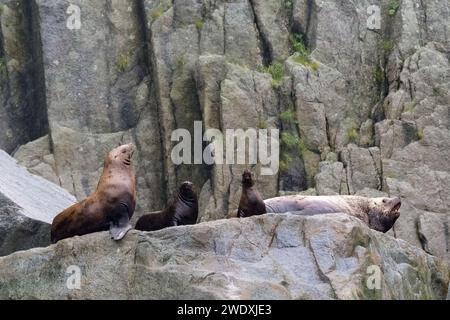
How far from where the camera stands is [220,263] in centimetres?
1697

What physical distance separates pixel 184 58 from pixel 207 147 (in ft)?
7.54

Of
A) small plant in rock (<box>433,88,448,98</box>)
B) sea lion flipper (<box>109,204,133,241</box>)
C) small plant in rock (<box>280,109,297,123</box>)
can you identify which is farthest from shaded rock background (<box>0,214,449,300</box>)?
small plant in rock (<box>433,88,448,98</box>)

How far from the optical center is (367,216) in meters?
21.4

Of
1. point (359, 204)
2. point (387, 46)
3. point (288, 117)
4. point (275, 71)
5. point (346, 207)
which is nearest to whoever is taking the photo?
point (346, 207)

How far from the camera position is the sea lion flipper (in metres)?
17.4

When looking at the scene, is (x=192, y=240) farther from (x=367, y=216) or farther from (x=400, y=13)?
(x=400, y=13)

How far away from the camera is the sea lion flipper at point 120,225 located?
1736 centimetres

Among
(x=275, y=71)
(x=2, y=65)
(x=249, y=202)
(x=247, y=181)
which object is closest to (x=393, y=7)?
(x=275, y=71)

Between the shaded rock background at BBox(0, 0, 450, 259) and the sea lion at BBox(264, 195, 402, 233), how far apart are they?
341 cm

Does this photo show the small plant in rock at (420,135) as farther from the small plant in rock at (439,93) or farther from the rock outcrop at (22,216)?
the rock outcrop at (22,216)

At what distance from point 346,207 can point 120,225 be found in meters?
4.81

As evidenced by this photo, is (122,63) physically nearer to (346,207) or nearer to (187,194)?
(187,194)

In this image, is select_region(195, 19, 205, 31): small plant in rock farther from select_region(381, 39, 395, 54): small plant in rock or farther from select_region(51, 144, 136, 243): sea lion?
select_region(51, 144, 136, 243): sea lion

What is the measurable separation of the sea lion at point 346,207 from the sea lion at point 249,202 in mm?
503
